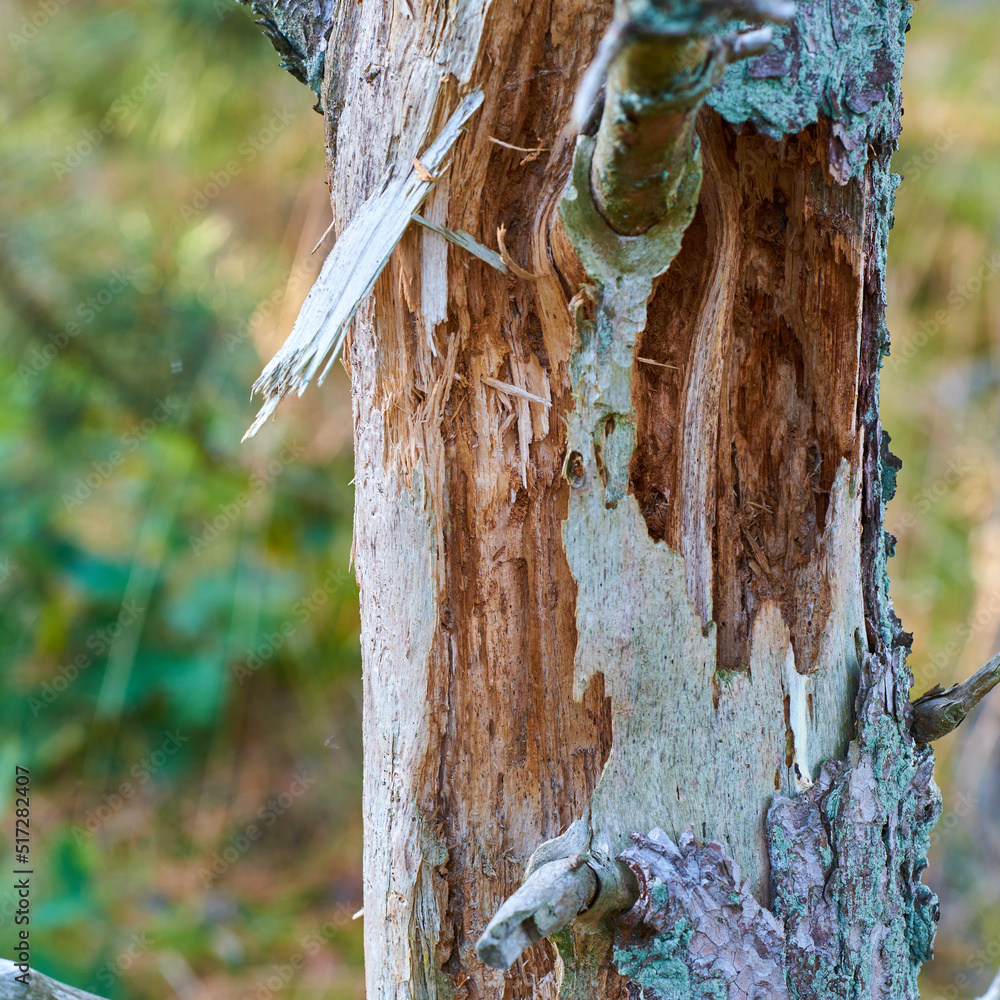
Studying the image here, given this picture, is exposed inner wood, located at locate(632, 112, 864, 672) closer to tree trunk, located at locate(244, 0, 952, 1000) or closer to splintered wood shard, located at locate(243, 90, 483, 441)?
tree trunk, located at locate(244, 0, 952, 1000)

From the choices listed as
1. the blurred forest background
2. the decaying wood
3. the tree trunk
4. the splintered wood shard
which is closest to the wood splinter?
the tree trunk

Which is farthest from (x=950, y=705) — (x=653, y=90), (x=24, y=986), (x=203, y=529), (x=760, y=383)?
(x=203, y=529)

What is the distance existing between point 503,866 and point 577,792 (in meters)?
0.08

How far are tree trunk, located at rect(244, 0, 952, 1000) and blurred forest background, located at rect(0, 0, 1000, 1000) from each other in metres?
1.24

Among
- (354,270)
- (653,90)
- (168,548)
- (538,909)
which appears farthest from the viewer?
(168,548)

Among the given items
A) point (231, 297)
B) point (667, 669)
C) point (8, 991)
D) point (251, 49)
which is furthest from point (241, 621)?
point (667, 669)

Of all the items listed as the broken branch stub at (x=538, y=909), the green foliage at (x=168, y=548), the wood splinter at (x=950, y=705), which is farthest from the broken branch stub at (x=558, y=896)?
the green foliage at (x=168, y=548)

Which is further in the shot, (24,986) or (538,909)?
(24,986)

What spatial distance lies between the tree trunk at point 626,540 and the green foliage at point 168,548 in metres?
1.23

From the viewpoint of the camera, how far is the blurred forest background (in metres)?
1.75

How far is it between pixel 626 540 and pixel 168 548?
5.74ft

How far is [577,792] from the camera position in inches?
25.5

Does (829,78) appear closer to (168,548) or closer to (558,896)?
(558,896)

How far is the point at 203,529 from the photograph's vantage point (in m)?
2.14
